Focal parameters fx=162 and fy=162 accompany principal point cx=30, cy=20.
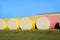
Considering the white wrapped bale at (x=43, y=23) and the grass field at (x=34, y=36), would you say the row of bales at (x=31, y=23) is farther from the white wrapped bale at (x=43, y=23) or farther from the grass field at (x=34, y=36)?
the grass field at (x=34, y=36)

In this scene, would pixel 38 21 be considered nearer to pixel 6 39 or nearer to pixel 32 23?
pixel 32 23

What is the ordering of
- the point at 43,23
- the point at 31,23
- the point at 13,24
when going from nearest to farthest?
the point at 43,23, the point at 31,23, the point at 13,24

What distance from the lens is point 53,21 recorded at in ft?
57.4

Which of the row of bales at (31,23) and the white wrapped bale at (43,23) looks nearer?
the white wrapped bale at (43,23)

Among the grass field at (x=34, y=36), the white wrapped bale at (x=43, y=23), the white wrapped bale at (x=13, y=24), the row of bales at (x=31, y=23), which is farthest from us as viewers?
the white wrapped bale at (x=13, y=24)

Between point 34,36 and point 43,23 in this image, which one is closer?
point 34,36

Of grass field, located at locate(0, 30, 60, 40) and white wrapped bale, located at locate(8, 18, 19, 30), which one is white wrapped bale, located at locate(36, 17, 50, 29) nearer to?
white wrapped bale, located at locate(8, 18, 19, 30)

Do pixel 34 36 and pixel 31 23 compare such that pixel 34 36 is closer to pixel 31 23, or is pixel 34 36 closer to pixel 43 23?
pixel 43 23

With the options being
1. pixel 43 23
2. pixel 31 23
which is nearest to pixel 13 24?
pixel 31 23

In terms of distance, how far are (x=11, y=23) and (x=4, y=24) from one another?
909mm

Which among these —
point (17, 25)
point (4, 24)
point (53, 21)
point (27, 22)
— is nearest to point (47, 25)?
point (53, 21)

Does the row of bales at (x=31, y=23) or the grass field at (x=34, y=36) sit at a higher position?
the row of bales at (x=31, y=23)

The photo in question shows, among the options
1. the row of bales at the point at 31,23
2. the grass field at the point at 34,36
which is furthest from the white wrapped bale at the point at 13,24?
the grass field at the point at 34,36

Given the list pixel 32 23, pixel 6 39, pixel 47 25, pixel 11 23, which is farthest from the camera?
pixel 11 23
